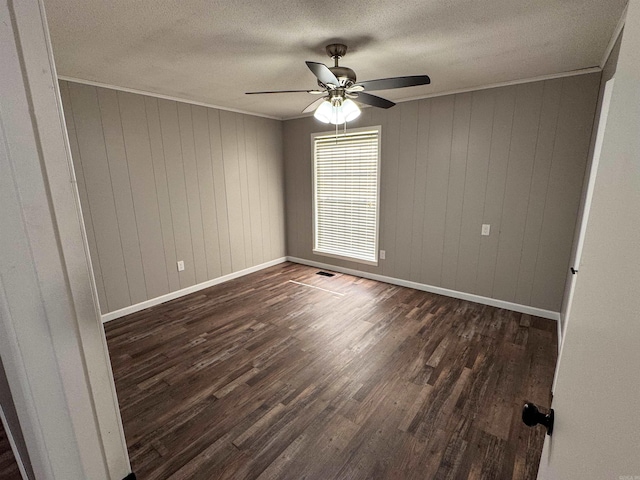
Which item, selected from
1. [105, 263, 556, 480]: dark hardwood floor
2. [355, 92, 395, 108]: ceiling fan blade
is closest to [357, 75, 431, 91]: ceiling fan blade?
[355, 92, 395, 108]: ceiling fan blade

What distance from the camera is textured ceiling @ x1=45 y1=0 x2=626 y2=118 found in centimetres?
161

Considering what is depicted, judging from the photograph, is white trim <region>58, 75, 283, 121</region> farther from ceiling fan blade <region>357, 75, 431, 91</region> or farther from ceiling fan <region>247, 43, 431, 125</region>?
ceiling fan blade <region>357, 75, 431, 91</region>

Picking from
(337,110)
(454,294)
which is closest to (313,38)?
(337,110)

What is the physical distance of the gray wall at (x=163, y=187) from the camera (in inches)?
115

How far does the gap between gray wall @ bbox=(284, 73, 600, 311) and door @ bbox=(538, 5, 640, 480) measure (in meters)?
2.86

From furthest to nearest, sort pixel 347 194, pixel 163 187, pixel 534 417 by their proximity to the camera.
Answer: pixel 347 194
pixel 163 187
pixel 534 417

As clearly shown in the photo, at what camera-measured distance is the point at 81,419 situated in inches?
26.2

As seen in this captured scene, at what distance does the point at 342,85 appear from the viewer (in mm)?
2064

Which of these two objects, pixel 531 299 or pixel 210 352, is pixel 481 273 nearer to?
pixel 531 299

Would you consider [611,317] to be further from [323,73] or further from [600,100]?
[600,100]

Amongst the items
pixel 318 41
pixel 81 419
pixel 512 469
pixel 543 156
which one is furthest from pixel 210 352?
pixel 543 156

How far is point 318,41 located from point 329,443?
8.27 ft

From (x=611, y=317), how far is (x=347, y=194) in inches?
158

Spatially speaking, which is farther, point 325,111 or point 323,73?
point 325,111
